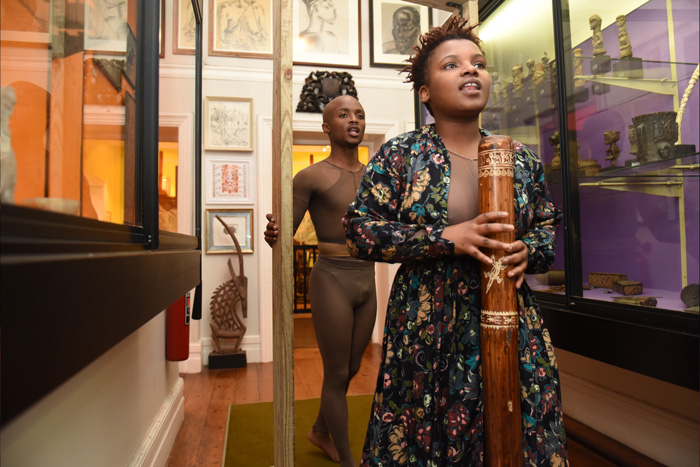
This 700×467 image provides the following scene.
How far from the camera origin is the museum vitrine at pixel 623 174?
172 cm

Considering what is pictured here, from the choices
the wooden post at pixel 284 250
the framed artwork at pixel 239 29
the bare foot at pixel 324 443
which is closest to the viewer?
the wooden post at pixel 284 250

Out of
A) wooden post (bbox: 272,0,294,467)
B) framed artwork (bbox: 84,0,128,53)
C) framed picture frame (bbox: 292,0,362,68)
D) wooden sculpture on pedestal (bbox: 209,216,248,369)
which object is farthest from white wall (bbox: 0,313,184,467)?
framed picture frame (bbox: 292,0,362,68)

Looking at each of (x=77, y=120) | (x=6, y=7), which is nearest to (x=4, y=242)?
(x=6, y=7)

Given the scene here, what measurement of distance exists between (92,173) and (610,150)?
221cm

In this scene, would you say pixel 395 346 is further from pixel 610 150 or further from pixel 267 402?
pixel 267 402

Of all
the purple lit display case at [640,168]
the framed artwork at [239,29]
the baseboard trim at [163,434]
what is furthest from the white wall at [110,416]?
the framed artwork at [239,29]

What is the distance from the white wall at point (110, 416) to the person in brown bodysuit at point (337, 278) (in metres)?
0.83

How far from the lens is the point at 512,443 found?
101 centimetres

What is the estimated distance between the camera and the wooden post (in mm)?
1495

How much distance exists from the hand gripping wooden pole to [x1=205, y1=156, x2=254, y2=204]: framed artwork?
148 inches

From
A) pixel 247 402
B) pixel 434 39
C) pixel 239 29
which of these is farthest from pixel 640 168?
pixel 239 29

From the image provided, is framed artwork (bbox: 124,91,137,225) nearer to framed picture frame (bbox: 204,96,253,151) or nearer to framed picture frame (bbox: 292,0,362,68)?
framed picture frame (bbox: 204,96,253,151)

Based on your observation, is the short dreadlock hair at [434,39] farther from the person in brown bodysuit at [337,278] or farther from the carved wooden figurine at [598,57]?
the carved wooden figurine at [598,57]

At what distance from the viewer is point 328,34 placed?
191 inches
